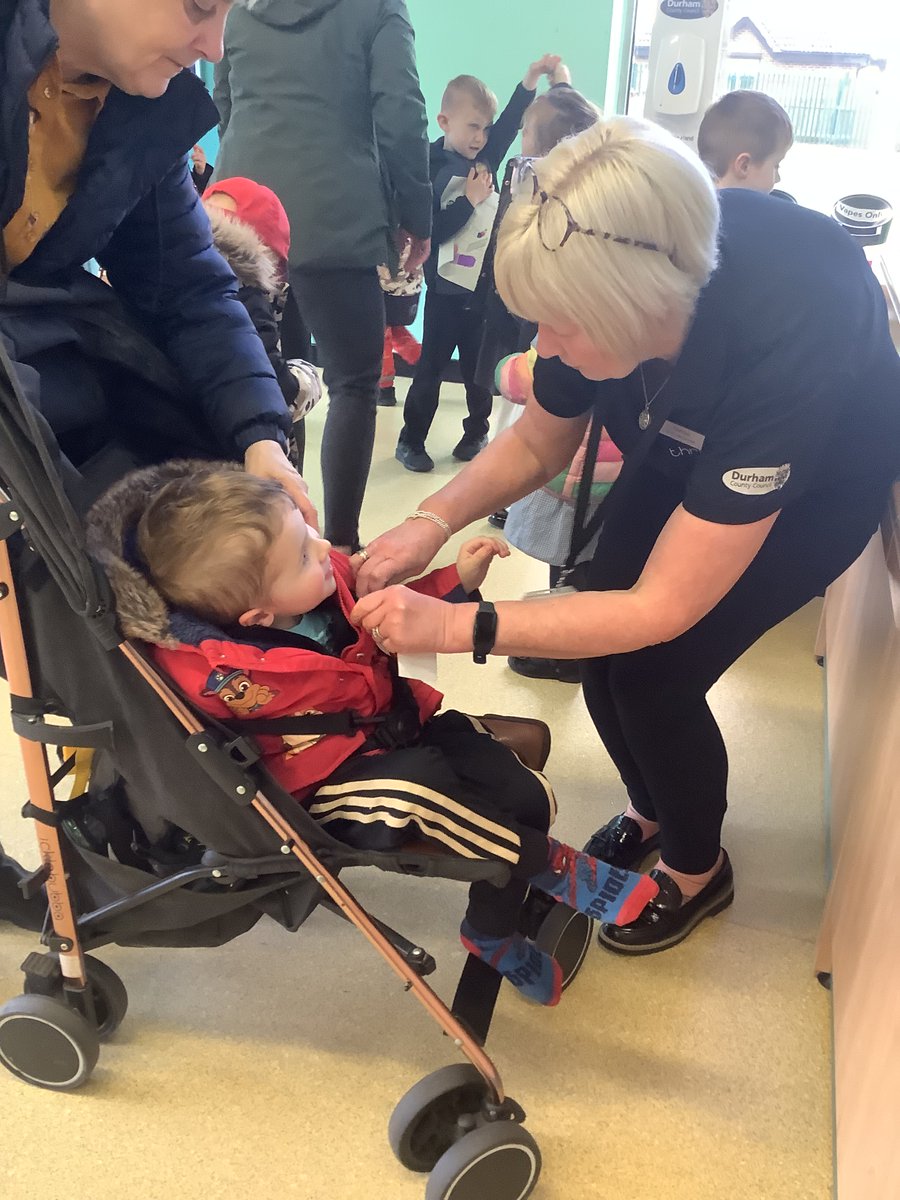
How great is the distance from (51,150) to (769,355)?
84cm

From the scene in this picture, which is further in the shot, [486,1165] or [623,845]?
[623,845]

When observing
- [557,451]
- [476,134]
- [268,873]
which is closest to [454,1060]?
[268,873]

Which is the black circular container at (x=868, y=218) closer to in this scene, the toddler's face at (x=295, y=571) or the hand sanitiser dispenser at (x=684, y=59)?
the hand sanitiser dispenser at (x=684, y=59)

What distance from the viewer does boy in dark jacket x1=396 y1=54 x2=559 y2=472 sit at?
3.08m

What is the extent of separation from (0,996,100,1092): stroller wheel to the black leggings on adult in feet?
5.29

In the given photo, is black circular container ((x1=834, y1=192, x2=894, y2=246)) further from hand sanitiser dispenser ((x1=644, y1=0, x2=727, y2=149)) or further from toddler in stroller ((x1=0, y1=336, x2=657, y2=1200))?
toddler in stroller ((x1=0, y1=336, x2=657, y2=1200))

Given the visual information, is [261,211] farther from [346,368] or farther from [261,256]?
[346,368]

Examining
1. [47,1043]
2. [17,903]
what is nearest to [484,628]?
[47,1043]

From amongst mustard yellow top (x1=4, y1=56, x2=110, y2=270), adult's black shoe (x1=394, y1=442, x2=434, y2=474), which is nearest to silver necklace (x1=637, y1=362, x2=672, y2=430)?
mustard yellow top (x1=4, y1=56, x2=110, y2=270)

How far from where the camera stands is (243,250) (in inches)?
69.7

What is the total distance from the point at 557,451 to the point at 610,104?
294 centimetres

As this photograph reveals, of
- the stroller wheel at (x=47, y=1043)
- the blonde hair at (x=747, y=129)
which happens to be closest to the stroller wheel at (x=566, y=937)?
the stroller wheel at (x=47, y=1043)

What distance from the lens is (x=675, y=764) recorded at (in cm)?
143

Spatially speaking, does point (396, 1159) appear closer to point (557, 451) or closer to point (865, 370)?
point (557, 451)
